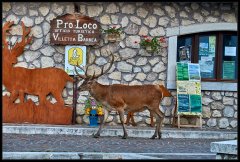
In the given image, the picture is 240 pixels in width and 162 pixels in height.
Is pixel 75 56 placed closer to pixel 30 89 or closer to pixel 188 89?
pixel 30 89

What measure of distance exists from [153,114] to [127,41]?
86.6 inches

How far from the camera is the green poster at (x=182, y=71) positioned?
1444 cm

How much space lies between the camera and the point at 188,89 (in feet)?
47.1

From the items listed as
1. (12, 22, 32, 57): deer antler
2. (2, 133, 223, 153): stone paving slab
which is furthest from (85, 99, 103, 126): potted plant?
(12, 22, 32, 57): deer antler

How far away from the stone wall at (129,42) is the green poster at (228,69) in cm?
49

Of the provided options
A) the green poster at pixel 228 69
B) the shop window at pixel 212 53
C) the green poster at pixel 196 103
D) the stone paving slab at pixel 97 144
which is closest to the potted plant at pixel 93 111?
the stone paving slab at pixel 97 144

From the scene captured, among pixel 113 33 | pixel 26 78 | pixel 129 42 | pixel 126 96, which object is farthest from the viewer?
pixel 129 42

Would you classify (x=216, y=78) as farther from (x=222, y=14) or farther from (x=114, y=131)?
(x=114, y=131)

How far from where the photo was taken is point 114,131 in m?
13.2

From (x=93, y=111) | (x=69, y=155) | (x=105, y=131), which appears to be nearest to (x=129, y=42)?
(x=93, y=111)

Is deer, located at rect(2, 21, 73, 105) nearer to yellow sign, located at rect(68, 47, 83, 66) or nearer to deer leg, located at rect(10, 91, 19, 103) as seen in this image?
deer leg, located at rect(10, 91, 19, 103)

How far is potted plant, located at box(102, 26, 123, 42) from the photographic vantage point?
560 inches

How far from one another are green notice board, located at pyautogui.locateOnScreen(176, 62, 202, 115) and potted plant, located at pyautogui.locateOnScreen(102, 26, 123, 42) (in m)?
1.66

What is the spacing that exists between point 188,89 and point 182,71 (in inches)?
18.7
